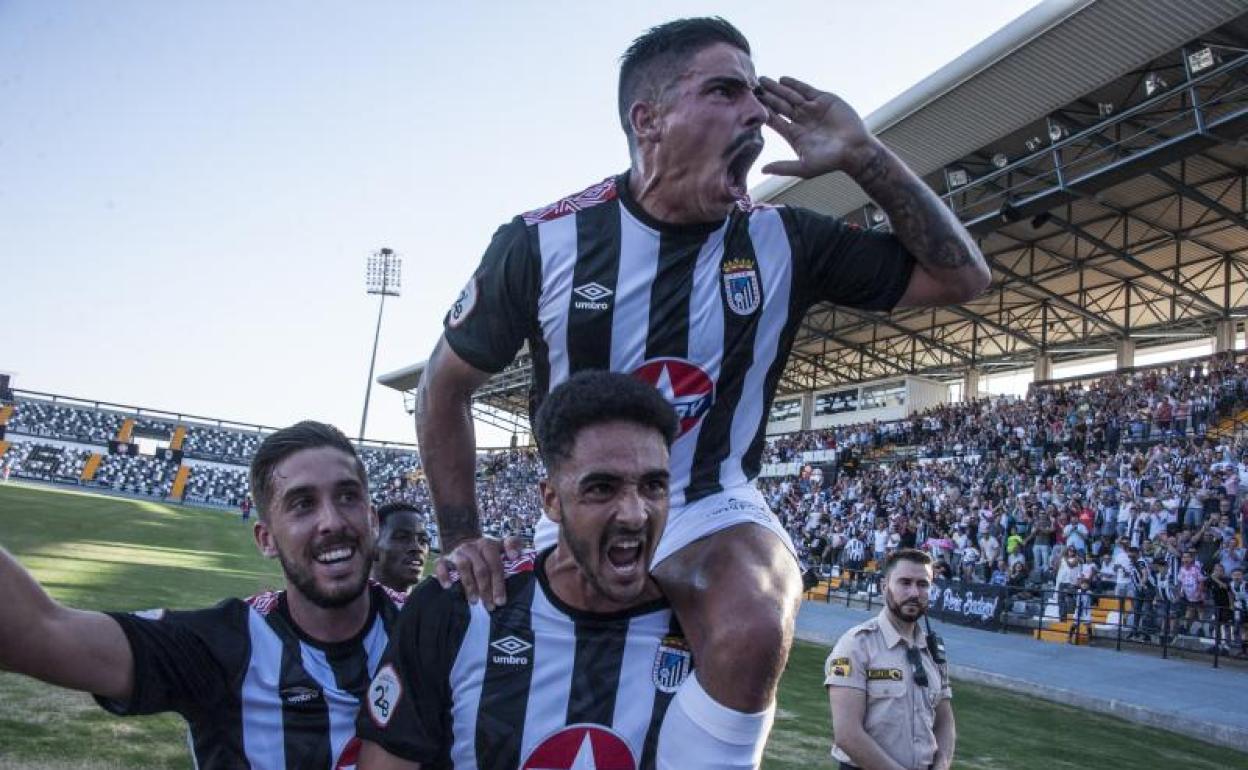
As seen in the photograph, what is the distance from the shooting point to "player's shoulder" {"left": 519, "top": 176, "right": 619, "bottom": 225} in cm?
304

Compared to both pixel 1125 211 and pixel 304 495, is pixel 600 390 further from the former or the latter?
pixel 1125 211

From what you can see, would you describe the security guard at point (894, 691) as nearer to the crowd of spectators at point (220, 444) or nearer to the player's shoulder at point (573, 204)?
the player's shoulder at point (573, 204)

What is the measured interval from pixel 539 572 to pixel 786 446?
4010 cm

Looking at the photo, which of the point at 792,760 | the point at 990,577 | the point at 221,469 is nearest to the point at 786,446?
the point at 990,577

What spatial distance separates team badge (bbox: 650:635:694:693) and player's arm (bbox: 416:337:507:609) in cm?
74

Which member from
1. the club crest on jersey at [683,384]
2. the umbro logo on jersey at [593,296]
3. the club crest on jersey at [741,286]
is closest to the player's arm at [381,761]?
the club crest on jersey at [683,384]

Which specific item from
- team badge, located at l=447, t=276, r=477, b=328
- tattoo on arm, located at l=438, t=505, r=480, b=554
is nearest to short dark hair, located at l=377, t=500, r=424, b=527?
tattoo on arm, located at l=438, t=505, r=480, b=554

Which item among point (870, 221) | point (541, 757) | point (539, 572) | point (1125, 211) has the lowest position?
point (541, 757)

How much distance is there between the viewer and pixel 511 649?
2498 millimetres

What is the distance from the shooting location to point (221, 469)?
7325 cm

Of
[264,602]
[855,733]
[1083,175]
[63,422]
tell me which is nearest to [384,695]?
[264,602]

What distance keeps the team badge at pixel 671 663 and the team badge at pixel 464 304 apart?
116cm

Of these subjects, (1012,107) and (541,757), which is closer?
(541,757)

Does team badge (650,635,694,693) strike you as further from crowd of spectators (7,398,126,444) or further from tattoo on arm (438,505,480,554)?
crowd of spectators (7,398,126,444)
